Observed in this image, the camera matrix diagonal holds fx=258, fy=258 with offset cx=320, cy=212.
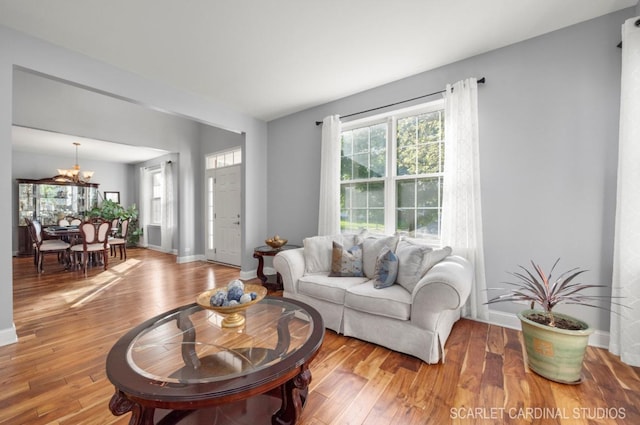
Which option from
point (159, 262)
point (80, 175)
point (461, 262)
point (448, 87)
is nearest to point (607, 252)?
Answer: point (461, 262)

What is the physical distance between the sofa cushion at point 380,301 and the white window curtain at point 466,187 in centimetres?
86

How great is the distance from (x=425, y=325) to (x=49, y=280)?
556 cm

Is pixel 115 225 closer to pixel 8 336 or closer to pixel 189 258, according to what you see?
pixel 189 258

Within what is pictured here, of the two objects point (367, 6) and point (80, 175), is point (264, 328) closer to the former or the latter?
point (367, 6)

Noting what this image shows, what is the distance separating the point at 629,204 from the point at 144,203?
9.52 m

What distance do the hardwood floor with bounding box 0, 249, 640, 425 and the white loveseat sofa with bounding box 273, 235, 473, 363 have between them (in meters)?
0.14

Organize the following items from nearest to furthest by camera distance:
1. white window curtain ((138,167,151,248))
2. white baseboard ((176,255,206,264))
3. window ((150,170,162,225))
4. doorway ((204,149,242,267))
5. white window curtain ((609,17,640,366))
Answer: white window curtain ((609,17,640,366))
doorway ((204,149,242,267))
white baseboard ((176,255,206,264))
window ((150,170,162,225))
white window curtain ((138,167,151,248))

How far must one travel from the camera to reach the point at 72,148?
20.4 feet

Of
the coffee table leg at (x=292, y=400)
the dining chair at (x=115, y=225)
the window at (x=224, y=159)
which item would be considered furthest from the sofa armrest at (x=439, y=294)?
the dining chair at (x=115, y=225)

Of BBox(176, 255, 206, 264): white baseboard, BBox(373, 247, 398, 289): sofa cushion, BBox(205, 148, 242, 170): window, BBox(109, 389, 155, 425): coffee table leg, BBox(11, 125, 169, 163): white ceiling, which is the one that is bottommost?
BBox(176, 255, 206, 264): white baseboard

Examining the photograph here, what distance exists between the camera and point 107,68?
2.76 metres

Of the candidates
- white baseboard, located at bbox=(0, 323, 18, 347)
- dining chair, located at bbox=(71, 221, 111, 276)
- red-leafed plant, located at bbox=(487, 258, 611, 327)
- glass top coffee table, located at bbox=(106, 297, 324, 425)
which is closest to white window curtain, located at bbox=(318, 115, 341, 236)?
glass top coffee table, located at bbox=(106, 297, 324, 425)

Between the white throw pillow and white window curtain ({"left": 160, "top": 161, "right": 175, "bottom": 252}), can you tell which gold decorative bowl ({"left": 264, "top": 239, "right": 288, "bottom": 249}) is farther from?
white window curtain ({"left": 160, "top": 161, "right": 175, "bottom": 252})

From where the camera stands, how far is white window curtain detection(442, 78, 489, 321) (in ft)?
8.38
